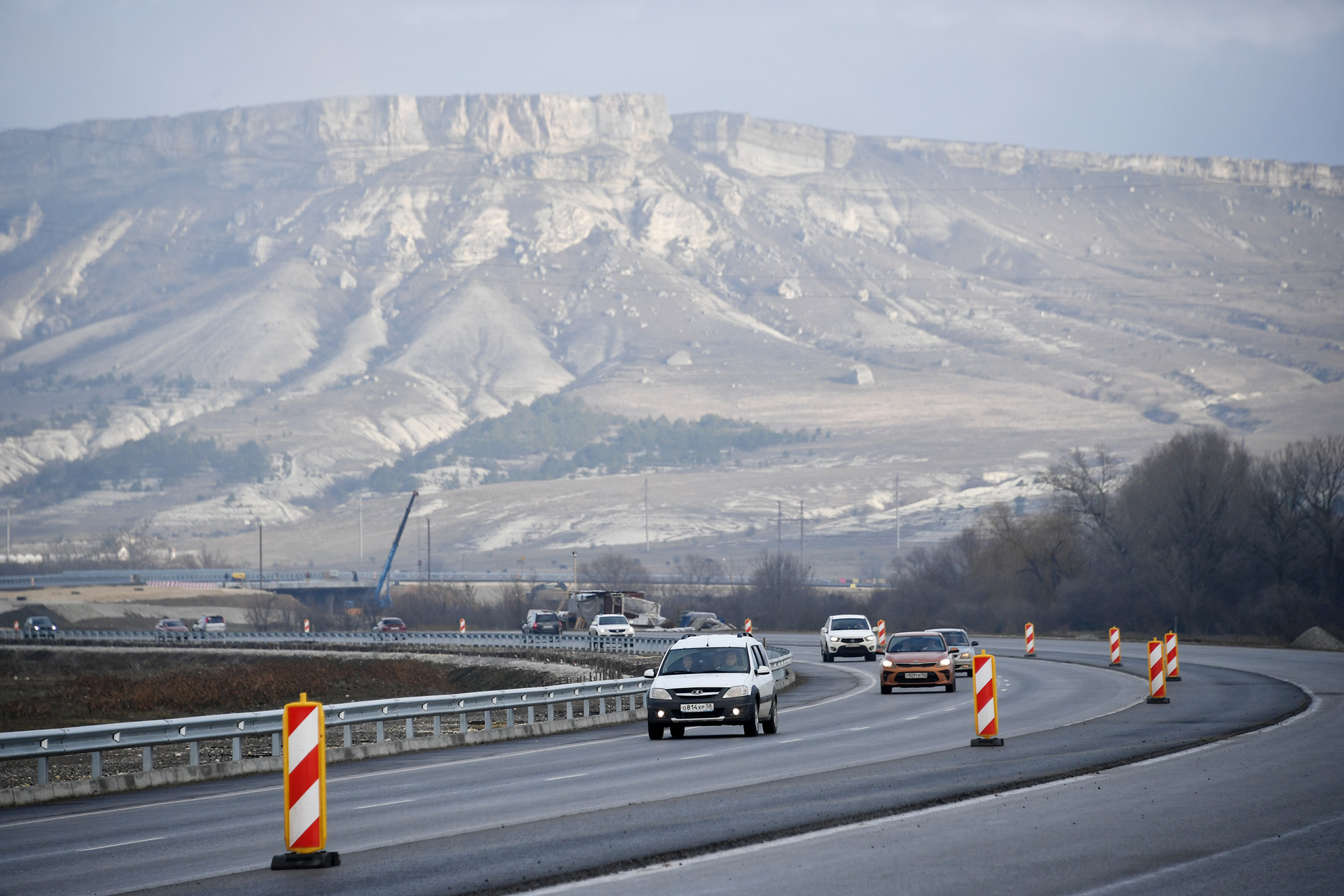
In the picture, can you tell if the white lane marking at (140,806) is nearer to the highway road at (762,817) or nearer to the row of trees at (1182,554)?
the highway road at (762,817)

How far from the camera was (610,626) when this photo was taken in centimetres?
8594

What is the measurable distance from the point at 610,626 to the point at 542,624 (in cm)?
1161

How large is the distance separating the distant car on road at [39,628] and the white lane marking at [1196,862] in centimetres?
10149

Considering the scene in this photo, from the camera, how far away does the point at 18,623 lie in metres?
129

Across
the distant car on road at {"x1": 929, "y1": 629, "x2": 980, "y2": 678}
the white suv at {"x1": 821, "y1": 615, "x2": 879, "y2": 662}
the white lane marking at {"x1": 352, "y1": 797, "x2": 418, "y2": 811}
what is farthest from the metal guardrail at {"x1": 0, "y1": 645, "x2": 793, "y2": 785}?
the white suv at {"x1": 821, "y1": 615, "x2": 879, "y2": 662}

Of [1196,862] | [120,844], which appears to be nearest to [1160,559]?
[1196,862]

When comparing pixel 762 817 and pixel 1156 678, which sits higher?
pixel 762 817

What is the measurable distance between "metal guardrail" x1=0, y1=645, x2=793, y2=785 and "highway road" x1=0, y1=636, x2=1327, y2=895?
113 cm

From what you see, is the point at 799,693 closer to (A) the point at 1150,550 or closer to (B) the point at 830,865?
(B) the point at 830,865

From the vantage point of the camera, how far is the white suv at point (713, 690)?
25828 millimetres

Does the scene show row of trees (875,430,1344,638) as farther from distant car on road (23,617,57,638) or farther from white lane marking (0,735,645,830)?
distant car on road (23,617,57,638)

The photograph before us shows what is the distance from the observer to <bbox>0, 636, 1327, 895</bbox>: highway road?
12242 mm

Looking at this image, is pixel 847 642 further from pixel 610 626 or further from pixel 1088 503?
pixel 1088 503

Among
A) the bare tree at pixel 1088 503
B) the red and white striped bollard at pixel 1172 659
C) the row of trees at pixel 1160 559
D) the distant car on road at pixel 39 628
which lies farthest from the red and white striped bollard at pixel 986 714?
the distant car on road at pixel 39 628
